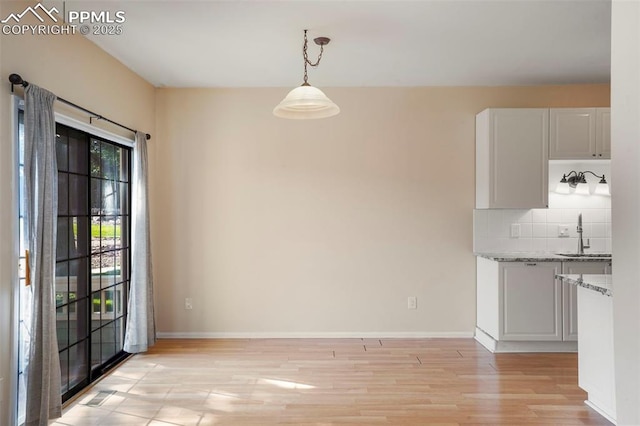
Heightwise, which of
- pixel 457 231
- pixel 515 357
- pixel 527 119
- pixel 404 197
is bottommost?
pixel 515 357

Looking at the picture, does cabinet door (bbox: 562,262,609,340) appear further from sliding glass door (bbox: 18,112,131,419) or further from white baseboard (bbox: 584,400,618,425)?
sliding glass door (bbox: 18,112,131,419)

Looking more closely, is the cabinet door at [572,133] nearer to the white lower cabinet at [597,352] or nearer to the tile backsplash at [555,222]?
the tile backsplash at [555,222]

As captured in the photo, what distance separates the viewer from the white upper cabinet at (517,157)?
180 inches

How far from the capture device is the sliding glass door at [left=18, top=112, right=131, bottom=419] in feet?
10.6

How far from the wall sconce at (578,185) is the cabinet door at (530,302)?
0.96 metres

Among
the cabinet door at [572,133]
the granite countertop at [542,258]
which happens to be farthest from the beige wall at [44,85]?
the cabinet door at [572,133]

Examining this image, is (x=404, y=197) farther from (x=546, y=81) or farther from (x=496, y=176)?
(x=546, y=81)

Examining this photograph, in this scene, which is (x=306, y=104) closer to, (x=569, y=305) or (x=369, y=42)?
(x=369, y=42)

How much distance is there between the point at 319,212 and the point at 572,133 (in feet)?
8.87

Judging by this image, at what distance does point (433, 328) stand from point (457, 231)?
1.10m

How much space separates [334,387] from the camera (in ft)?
11.6

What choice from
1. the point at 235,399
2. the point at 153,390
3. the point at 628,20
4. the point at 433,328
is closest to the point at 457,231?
the point at 433,328

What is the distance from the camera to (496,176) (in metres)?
4.59

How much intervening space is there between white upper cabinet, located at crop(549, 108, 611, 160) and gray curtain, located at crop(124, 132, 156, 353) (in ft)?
13.3
